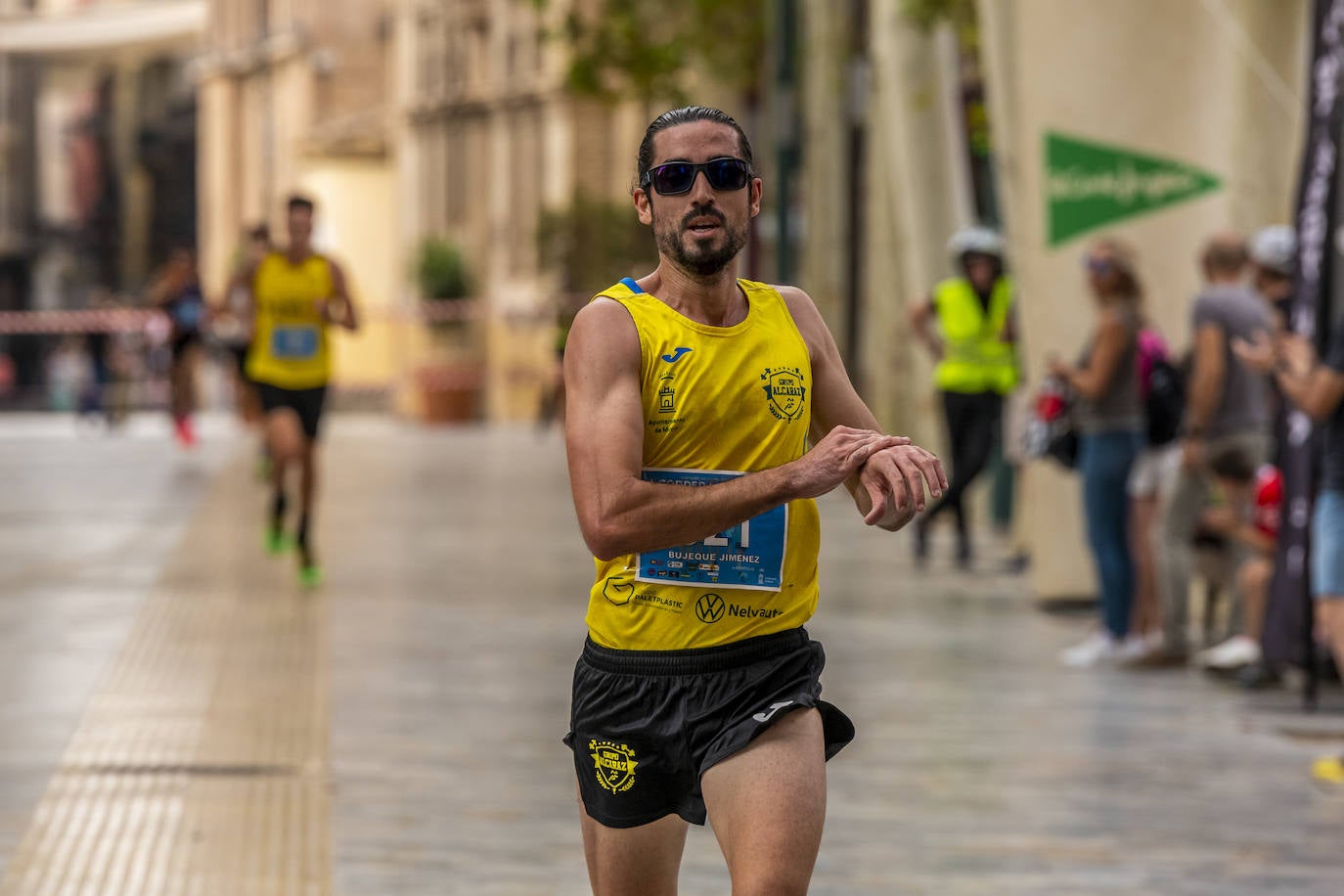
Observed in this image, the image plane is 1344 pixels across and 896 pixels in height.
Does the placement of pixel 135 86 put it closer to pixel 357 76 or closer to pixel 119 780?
pixel 357 76

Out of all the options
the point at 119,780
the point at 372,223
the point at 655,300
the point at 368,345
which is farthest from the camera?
the point at 372,223

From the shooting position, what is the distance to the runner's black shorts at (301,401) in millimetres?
13922

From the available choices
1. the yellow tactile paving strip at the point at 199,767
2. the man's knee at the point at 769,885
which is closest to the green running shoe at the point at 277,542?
the yellow tactile paving strip at the point at 199,767

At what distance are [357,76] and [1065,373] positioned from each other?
63.0m

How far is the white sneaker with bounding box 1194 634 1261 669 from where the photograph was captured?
35.0 ft

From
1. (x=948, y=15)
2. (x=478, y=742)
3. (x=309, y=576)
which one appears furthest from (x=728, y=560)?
(x=948, y=15)

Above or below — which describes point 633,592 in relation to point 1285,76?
below

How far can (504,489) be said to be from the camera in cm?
2306

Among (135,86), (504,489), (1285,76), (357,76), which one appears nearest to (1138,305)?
(1285,76)

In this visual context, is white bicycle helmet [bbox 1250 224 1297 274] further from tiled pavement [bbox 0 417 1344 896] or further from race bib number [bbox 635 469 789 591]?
race bib number [bbox 635 469 789 591]

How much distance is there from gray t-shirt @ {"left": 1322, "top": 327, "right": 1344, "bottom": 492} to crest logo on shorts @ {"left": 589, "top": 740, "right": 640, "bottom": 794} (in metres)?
4.35

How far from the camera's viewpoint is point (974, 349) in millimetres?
15352

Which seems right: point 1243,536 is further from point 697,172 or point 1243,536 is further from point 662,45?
point 662,45

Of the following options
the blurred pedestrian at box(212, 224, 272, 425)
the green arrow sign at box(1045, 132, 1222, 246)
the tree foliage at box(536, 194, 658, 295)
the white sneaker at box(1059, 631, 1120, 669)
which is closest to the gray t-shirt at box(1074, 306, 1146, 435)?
the white sneaker at box(1059, 631, 1120, 669)
